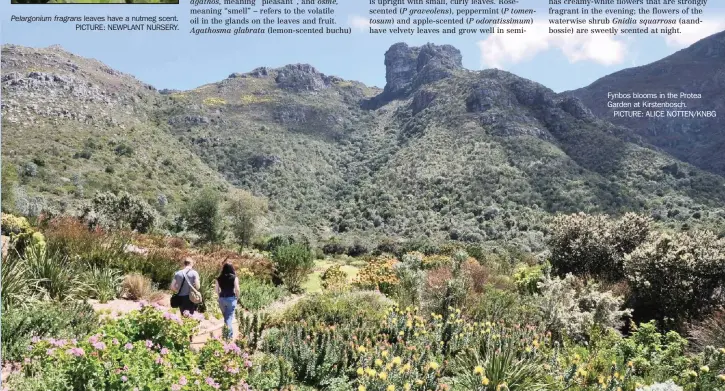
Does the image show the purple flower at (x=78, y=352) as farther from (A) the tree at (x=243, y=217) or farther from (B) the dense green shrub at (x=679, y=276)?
(A) the tree at (x=243, y=217)

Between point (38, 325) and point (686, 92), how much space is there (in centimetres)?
10191

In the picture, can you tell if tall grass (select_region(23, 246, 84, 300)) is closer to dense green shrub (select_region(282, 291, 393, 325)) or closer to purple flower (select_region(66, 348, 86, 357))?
dense green shrub (select_region(282, 291, 393, 325))

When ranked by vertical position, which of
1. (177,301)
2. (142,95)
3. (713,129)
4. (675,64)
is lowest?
(177,301)

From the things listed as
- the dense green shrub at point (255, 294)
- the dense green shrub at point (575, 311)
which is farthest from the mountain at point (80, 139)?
the dense green shrub at point (575, 311)

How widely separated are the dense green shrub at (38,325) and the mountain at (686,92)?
72051 mm

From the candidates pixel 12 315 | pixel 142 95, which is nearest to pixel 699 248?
pixel 12 315

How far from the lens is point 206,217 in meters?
32.2

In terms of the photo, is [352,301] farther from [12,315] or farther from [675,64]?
[675,64]

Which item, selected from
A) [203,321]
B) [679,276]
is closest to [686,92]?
[679,276]

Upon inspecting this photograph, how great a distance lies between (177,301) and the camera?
7.42m

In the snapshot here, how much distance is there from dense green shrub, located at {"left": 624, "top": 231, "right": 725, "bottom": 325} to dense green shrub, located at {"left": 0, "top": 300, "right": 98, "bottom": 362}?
10902 millimetres

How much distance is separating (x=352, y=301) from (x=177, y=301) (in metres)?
3.59

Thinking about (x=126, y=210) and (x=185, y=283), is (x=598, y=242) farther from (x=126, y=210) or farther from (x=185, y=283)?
(x=126, y=210)

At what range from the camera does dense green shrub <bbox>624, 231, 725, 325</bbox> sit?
392 inches
